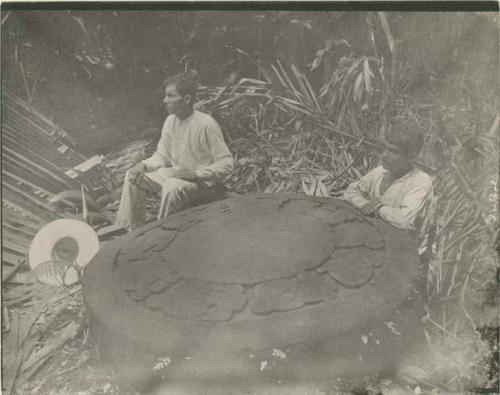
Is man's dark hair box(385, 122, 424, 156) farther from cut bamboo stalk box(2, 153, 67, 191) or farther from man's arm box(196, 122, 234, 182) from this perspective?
cut bamboo stalk box(2, 153, 67, 191)

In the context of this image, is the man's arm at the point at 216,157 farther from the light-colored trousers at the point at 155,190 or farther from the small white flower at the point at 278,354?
the small white flower at the point at 278,354

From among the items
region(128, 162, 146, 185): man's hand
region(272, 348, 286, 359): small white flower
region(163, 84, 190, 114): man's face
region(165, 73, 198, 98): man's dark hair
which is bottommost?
region(272, 348, 286, 359): small white flower

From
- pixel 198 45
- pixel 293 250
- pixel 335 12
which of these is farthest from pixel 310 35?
pixel 293 250

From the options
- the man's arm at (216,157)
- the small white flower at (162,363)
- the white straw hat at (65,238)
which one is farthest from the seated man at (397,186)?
the white straw hat at (65,238)

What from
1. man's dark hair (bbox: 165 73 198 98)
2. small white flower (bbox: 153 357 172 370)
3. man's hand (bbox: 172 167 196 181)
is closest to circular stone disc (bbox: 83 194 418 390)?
small white flower (bbox: 153 357 172 370)

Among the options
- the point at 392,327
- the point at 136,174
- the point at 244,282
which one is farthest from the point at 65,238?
the point at 392,327

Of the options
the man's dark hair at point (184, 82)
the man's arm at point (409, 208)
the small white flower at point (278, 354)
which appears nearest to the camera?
the small white flower at point (278, 354)

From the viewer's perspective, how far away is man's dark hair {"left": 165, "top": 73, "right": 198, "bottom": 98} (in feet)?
11.8

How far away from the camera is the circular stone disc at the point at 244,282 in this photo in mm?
2998

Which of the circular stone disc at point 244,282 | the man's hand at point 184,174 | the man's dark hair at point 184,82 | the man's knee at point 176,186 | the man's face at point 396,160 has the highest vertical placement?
the man's dark hair at point 184,82

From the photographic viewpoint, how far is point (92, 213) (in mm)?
3604

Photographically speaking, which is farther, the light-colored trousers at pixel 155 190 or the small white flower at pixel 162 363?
the light-colored trousers at pixel 155 190

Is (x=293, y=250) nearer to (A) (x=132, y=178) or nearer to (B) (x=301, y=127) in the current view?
(B) (x=301, y=127)

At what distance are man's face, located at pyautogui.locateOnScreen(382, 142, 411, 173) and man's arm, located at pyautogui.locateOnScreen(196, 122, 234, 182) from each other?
98 cm
